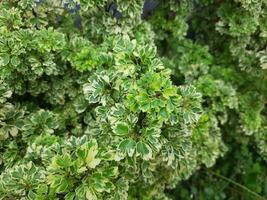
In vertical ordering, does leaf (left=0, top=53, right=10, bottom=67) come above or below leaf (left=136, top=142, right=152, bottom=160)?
below

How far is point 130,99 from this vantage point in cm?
203

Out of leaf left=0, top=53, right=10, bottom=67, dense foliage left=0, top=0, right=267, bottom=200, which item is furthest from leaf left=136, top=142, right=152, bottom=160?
leaf left=0, top=53, right=10, bottom=67

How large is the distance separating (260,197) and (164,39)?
1.38 meters

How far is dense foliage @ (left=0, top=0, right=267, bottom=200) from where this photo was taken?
207cm

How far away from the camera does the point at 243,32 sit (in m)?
2.98

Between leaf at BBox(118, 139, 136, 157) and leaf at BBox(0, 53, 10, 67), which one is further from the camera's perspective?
leaf at BBox(0, 53, 10, 67)

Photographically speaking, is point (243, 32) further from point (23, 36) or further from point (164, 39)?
point (23, 36)

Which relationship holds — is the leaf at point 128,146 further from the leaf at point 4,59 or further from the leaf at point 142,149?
the leaf at point 4,59

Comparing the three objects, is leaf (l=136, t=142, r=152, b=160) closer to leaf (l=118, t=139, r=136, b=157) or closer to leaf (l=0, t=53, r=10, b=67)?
leaf (l=118, t=139, r=136, b=157)

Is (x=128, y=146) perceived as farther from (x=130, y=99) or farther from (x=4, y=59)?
(x=4, y=59)

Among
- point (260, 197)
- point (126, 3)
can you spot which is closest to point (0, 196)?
point (126, 3)

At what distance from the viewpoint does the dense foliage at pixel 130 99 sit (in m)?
2.07

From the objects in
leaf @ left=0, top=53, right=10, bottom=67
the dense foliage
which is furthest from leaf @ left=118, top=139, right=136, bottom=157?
leaf @ left=0, top=53, right=10, bottom=67

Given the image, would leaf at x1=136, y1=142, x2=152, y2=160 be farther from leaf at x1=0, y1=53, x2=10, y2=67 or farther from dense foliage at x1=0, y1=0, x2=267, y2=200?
leaf at x1=0, y1=53, x2=10, y2=67
